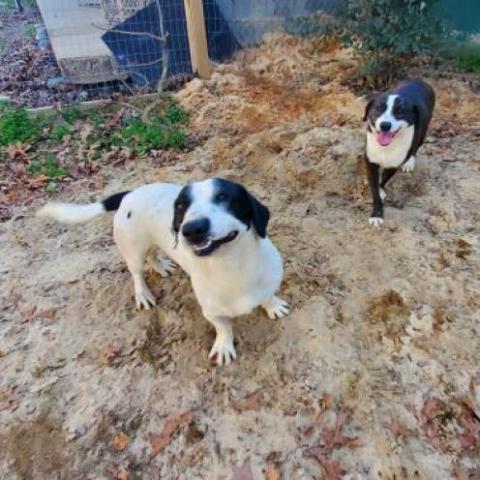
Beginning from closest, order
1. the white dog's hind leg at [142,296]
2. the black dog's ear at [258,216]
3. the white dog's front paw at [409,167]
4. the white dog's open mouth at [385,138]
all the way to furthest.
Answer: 1. the black dog's ear at [258,216]
2. the white dog's hind leg at [142,296]
3. the white dog's open mouth at [385,138]
4. the white dog's front paw at [409,167]

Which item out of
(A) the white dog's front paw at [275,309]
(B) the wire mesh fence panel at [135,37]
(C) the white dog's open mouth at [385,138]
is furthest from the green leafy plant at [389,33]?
(A) the white dog's front paw at [275,309]

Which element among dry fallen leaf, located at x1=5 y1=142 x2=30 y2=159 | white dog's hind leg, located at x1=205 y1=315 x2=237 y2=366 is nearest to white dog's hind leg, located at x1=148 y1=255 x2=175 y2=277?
white dog's hind leg, located at x1=205 y1=315 x2=237 y2=366

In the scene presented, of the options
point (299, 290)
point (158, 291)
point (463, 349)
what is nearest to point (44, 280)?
point (158, 291)

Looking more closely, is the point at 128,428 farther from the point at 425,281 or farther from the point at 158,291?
the point at 425,281

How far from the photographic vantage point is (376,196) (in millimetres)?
3146

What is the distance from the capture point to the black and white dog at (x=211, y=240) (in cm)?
169

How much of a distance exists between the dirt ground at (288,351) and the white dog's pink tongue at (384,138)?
579 mm

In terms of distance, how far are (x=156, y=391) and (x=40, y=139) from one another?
12.3ft

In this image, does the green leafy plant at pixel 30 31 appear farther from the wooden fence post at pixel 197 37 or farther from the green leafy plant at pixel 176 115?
the green leafy plant at pixel 176 115

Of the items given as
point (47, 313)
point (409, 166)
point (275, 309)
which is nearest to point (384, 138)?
point (409, 166)

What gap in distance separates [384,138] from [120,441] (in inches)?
96.7

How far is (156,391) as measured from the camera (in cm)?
230

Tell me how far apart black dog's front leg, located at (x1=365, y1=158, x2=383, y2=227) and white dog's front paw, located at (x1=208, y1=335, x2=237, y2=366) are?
1468 millimetres

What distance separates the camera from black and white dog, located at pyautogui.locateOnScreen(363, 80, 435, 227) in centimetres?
282
